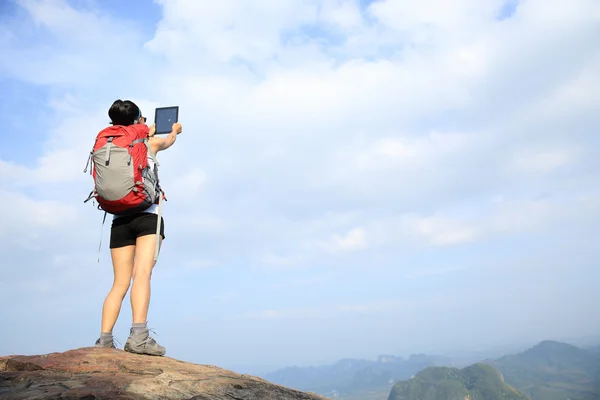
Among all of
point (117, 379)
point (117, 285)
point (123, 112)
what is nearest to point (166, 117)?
point (123, 112)

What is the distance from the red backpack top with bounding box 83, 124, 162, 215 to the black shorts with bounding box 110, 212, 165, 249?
0.15 meters

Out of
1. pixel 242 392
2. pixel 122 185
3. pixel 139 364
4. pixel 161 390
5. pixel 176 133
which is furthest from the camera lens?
pixel 176 133

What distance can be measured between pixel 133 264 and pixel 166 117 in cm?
293

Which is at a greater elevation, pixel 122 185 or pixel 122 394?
pixel 122 185

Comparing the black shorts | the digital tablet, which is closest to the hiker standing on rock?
the black shorts

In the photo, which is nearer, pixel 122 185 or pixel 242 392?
pixel 242 392

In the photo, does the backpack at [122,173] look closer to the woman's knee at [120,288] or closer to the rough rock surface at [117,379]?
the woman's knee at [120,288]

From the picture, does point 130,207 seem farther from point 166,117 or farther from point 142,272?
point 166,117

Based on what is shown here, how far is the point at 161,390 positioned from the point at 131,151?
3.97 m

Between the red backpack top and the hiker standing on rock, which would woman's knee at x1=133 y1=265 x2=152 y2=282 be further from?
the red backpack top

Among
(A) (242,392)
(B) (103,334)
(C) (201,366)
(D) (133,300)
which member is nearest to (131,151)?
(D) (133,300)

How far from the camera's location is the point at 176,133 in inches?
347

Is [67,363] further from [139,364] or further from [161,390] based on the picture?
[161,390]

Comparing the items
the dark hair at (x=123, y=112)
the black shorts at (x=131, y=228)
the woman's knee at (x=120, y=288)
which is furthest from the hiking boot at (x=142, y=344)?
the dark hair at (x=123, y=112)
